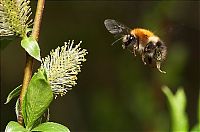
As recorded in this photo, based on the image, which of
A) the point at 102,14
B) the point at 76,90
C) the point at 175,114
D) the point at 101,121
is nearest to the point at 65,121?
the point at 76,90

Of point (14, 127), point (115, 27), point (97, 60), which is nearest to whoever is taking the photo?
point (14, 127)

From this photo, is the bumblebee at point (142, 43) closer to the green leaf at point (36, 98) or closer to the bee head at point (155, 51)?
the bee head at point (155, 51)

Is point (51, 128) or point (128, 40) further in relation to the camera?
point (128, 40)

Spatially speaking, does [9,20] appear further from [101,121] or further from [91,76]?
[91,76]

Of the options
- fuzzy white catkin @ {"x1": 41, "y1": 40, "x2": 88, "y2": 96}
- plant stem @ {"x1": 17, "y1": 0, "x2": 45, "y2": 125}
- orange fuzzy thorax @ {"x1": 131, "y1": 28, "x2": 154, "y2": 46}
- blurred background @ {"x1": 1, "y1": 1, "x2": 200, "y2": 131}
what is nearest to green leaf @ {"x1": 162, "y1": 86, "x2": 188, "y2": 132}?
orange fuzzy thorax @ {"x1": 131, "y1": 28, "x2": 154, "y2": 46}

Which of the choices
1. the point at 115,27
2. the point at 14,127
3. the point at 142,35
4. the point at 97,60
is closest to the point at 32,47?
the point at 14,127

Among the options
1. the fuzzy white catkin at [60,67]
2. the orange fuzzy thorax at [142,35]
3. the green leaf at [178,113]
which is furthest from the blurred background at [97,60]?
the fuzzy white catkin at [60,67]

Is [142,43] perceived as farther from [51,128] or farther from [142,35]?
[51,128]
